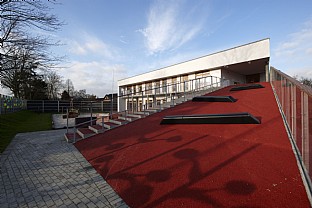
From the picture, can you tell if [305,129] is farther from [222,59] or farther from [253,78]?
[253,78]

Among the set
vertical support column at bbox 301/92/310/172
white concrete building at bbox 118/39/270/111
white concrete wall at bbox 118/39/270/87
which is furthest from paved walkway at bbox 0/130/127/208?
white concrete wall at bbox 118/39/270/87

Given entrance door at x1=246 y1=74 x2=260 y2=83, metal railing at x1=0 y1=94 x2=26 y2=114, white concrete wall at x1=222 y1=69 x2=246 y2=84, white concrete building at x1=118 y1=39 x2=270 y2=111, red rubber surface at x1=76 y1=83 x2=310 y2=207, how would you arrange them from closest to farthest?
red rubber surface at x1=76 y1=83 x2=310 y2=207 → metal railing at x1=0 y1=94 x2=26 y2=114 → white concrete building at x1=118 y1=39 x2=270 y2=111 → white concrete wall at x1=222 y1=69 x2=246 y2=84 → entrance door at x1=246 y1=74 x2=260 y2=83

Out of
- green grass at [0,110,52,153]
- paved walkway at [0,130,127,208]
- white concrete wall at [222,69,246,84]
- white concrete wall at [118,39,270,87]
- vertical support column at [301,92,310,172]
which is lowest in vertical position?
paved walkway at [0,130,127,208]

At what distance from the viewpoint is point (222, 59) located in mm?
17125

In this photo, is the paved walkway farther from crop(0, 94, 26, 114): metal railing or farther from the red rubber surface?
crop(0, 94, 26, 114): metal railing

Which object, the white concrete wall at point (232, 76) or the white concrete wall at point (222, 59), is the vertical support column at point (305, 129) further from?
the white concrete wall at point (232, 76)

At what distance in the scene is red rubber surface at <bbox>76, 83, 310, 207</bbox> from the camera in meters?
2.29

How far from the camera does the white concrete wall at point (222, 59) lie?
14492mm

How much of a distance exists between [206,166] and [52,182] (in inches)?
126

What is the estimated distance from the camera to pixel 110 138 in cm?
579

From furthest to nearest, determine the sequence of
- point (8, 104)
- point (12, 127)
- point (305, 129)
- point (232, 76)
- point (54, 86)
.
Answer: point (54, 86)
point (232, 76)
point (8, 104)
point (12, 127)
point (305, 129)

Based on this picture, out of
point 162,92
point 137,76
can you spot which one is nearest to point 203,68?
point 162,92

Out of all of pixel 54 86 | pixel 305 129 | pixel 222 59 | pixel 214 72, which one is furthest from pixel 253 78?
pixel 54 86

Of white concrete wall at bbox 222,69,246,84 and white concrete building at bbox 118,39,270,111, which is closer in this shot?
white concrete building at bbox 118,39,270,111
